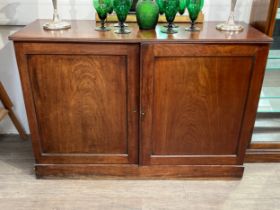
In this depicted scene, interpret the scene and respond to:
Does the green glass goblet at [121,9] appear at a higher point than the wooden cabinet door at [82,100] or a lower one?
higher

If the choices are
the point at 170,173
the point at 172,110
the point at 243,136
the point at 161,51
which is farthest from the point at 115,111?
the point at 243,136

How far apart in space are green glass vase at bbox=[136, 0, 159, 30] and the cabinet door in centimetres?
21

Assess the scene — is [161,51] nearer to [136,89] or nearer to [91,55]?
[136,89]

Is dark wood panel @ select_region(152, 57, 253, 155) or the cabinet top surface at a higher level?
the cabinet top surface

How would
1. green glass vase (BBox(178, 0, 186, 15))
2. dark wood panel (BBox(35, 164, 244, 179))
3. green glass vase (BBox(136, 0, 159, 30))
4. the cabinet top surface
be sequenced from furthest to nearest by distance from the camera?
dark wood panel (BBox(35, 164, 244, 179))
green glass vase (BBox(178, 0, 186, 15))
green glass vase (BBox(136, 0, 159, 30))
the cabinet top surface

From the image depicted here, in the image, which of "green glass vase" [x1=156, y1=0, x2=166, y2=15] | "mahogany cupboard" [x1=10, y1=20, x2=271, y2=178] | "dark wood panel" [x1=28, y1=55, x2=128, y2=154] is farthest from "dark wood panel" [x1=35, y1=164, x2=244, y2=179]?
"green glass vase" [x1=156, y1=0, x2=166, y2=15]

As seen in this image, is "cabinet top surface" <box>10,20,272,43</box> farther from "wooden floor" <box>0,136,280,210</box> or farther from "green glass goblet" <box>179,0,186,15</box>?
"wooden floor" <box>0,136,280,210</box>

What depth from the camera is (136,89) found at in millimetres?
1493

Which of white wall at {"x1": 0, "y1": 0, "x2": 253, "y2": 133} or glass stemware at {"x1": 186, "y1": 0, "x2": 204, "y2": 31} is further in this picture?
white wall at {"x1": 0, "y1": 0, "x2": 253, "y2": 133}

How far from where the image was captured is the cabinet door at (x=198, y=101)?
141cm

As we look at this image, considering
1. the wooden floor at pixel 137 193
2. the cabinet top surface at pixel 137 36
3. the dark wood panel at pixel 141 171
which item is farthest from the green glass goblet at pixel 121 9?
the wooden floor at pixel 137 193

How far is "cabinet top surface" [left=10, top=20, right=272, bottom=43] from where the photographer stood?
4.47 ft

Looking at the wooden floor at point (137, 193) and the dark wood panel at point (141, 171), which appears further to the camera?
the dark wood panel at point (141, 171)

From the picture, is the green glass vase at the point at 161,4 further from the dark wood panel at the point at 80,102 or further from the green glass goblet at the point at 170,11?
the dark wood panel at the point at 80,102
